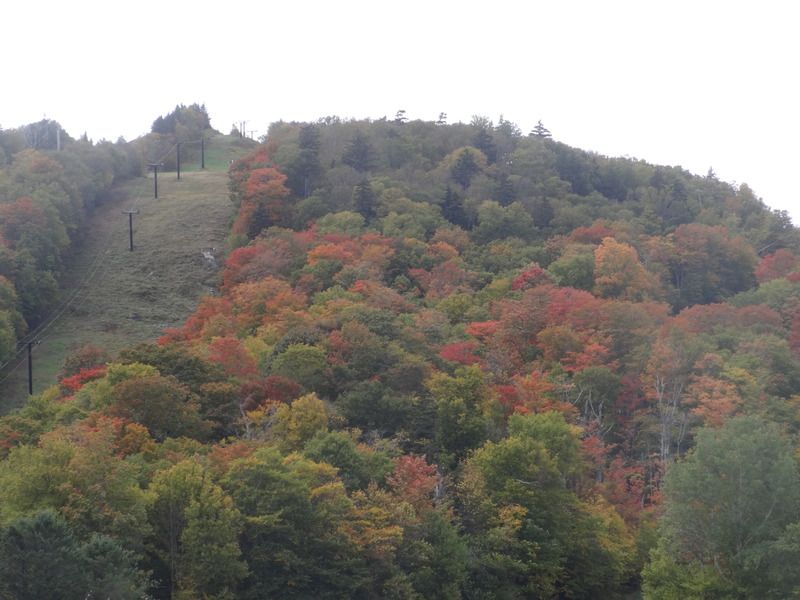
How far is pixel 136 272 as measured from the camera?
7688cm

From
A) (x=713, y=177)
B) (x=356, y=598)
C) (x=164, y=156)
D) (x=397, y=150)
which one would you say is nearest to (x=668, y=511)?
(x=356, y=598)

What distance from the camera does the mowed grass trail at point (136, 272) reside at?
209 feet

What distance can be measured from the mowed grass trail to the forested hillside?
4.91 metres

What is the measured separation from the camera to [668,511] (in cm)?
3136

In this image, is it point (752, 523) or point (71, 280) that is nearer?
point (752, 523)

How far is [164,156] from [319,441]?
85.8 meters

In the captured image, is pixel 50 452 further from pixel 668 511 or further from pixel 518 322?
pixel 518 322

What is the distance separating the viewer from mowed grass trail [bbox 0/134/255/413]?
63.6 meters

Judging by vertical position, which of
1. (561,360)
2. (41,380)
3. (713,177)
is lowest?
(41,380)

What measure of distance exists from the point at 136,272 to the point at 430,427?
140 ft

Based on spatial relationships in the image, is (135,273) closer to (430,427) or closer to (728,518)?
(430,427)

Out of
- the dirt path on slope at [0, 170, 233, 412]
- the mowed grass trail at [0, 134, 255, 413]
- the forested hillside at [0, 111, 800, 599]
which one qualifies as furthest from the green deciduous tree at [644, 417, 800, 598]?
the mowed grass trail at [0, 134, 255, 413]

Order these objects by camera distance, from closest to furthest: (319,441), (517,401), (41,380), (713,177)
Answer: (319,441), (517,401), (41,380), (713,177)

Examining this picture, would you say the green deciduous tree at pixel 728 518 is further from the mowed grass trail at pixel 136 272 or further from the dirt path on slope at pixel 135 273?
the mowed grass trail at pixel 136 272
